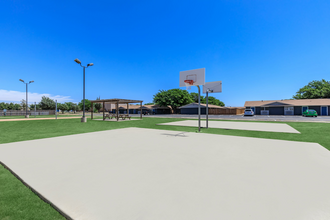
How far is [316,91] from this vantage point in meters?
49.0

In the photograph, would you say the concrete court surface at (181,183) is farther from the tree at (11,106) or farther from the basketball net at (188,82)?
the tree at (11,106)

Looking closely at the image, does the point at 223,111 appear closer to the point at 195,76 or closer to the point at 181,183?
the point at 195,76

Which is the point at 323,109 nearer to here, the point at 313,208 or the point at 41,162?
the point at 313,208

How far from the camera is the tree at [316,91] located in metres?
46.9

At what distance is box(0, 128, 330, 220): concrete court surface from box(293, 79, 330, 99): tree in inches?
2409

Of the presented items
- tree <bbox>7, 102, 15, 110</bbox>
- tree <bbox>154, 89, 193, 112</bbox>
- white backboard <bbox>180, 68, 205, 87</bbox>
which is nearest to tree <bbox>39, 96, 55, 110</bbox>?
tree <bbox>7, 102, 15, 110</bbox>

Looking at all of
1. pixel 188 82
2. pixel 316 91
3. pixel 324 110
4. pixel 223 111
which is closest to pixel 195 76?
pixel 188 82

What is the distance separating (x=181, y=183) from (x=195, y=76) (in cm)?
957

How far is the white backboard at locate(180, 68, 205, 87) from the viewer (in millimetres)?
11024

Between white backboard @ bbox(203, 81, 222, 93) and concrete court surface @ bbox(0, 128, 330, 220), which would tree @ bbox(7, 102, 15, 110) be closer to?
concrete court surface @ bbox(0, 128, 330, 220)

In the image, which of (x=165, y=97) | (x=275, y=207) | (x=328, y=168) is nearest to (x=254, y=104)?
(x=165, y=97)

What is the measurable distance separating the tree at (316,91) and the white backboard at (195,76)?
2312 inches

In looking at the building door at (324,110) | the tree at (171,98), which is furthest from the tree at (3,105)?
the building door at (324,110)

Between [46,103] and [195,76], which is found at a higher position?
[46,103]
